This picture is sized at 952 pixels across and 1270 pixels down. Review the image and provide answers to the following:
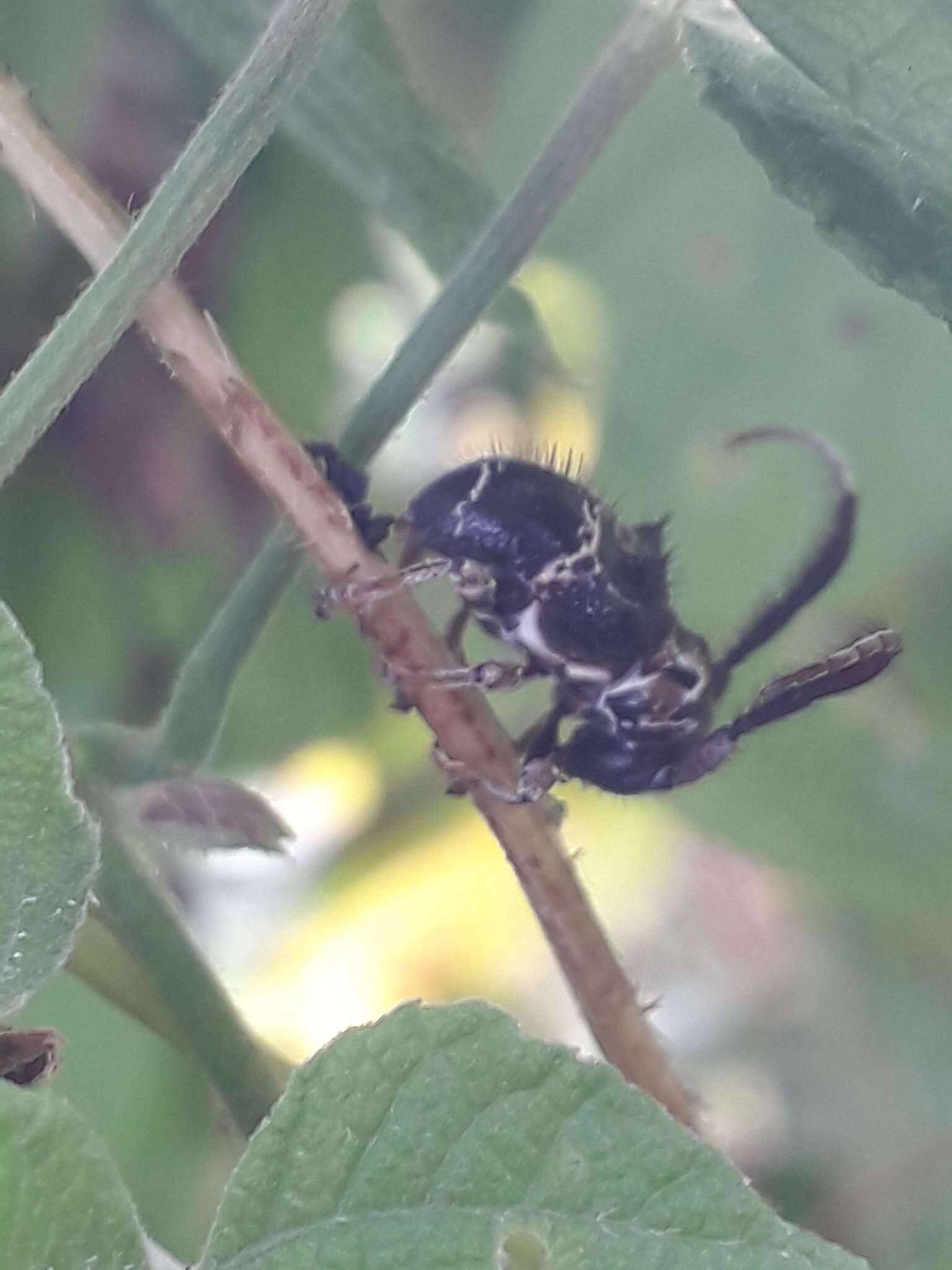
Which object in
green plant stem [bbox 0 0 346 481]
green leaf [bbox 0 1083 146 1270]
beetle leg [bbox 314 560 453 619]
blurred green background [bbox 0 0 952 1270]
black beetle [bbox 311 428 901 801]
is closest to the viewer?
green leaf [bbox 0 1083 146 1270]

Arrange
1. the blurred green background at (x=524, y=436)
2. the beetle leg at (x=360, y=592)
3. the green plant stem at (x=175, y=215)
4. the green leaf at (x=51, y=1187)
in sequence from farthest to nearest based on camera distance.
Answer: the blurred green background at (x=524, y=436)
the beetle leg at (x=360, y=592)
the green plant stem at (x=175, y=215)
the green leaf at (x=51, y=1187)

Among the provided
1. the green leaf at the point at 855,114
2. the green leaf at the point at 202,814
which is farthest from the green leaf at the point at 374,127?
the green leaf at the point at 202,814

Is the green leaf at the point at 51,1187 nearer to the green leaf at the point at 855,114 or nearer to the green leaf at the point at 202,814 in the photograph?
the green leaf at the point at 202,814

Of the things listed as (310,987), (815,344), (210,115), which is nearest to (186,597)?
(310,987)

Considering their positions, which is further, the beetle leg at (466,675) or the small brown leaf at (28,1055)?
the beetle leg at (466,675)

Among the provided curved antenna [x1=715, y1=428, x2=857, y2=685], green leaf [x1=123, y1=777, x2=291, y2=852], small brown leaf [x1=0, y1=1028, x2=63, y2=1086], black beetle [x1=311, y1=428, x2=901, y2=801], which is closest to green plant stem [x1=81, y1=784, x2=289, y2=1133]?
green leaf [x1=123, y1=777, x2=291, y2=852]

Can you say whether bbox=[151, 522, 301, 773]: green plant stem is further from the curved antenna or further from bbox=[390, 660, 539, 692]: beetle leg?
the curved antenna
